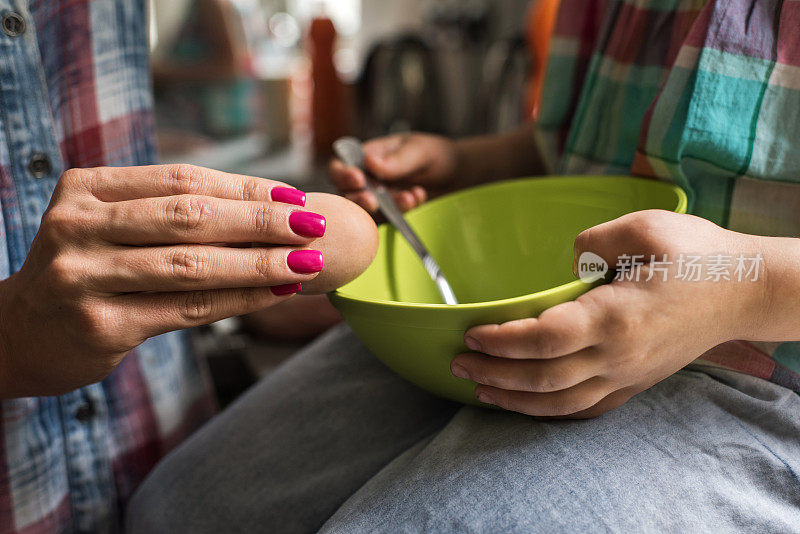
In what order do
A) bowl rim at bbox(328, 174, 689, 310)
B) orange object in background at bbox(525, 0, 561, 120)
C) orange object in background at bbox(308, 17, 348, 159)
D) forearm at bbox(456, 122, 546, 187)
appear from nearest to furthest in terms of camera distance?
bowl rim at bbox(328, 174, 689, 310) < forearm at bbox(456, 122, 546, 187) < orange object in background at bbox(525, 0, 561, 120) < orange object in background at bbox(308, 17, 348, 159)

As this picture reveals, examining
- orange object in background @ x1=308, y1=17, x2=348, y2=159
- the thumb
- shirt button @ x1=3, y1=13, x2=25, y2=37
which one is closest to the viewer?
shirt button @ x1=3, y1=13, x2=25, y2=37

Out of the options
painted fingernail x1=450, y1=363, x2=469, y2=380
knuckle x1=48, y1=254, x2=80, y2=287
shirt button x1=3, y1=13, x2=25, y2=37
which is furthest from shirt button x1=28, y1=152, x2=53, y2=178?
painted fingernail x1=450, y1=363, x2=469, y2=380

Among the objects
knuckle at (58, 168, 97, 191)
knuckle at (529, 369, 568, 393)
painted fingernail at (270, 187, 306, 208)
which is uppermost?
knuckle at (58, 168, 97, 191)

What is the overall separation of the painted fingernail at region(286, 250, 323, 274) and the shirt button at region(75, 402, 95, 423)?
0.34 m

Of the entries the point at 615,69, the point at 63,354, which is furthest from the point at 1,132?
the point at 615,69

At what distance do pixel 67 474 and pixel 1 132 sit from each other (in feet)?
1.09

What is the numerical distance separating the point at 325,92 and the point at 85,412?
1447mm

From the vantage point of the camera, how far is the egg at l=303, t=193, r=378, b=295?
429 mm

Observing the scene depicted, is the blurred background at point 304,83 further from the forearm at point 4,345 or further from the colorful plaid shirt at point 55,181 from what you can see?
the forearm at point 4,345

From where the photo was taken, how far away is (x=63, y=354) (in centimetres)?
42

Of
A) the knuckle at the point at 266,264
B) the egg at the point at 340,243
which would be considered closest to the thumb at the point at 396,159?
the egg at the point at 340,243

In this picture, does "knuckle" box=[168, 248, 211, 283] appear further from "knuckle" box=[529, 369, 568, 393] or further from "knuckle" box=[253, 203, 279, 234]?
"knuckle" box=[529, 369, 568, 393]

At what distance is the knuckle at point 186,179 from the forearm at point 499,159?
399 mm

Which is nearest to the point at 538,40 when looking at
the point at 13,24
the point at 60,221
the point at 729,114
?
the point at 729,114
